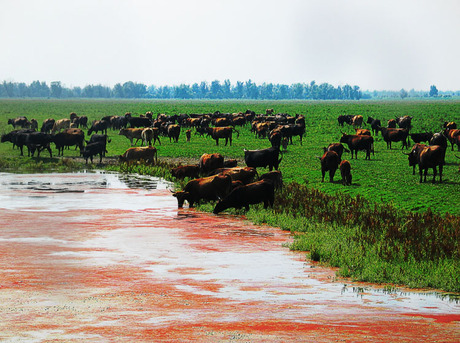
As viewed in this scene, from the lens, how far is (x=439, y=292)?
1184 centimetres

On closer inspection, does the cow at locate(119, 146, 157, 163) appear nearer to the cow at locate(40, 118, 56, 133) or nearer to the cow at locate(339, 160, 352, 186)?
the cow at locate(339, 160, 352, 186)

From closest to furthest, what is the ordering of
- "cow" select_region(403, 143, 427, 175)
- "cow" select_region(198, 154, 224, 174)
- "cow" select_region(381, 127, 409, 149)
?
"cow" select_region(198, 154, 224, 174) → "cow" select_region(403, 143, 427, 175) → "cow" select_region(381, 127, 409, 149)

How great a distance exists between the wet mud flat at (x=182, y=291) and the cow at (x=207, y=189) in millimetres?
2134

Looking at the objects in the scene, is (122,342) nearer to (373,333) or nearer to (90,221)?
(373,333)

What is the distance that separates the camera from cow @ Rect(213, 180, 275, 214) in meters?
20.5

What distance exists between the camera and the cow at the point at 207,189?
22.1 m

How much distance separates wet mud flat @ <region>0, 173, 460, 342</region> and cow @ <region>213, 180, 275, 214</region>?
31.2 inches

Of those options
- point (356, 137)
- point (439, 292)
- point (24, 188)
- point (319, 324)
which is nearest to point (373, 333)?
point (319, 324)

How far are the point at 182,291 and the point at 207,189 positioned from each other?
414 inches

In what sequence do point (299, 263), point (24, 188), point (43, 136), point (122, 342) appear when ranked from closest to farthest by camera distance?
point (122, 342)
point (299, 263)
point (24, 188)
point (43, 136)

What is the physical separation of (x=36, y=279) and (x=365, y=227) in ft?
28.1

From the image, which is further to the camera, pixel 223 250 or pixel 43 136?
pixel 43 136

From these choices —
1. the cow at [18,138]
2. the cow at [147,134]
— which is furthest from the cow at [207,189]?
the cow at [147,134]

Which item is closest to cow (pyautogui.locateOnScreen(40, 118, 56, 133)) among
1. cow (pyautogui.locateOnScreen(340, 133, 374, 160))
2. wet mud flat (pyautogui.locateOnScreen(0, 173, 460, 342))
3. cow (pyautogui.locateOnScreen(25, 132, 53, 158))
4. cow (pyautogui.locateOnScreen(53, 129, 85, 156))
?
cow (pyautogui.locateOnScreen(53, 129, 85, 156))
